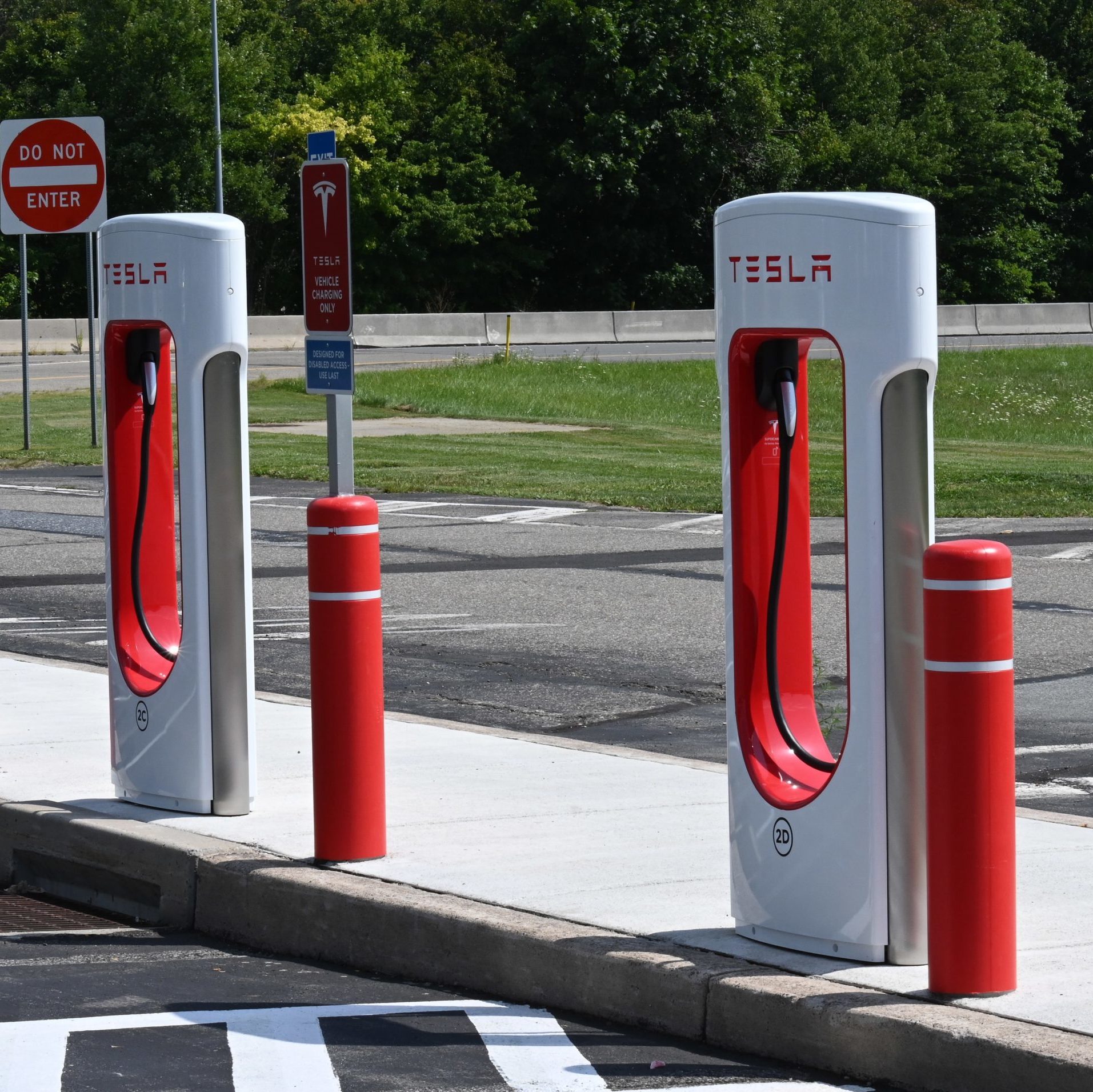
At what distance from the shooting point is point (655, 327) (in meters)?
50.8

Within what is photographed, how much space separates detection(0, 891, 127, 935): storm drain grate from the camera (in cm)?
596

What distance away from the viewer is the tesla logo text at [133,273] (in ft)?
21.1

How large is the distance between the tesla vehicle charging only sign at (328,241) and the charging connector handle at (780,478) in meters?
1.40

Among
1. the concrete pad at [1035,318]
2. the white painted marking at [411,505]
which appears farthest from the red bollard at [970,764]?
the concrete pad at [1035,318]

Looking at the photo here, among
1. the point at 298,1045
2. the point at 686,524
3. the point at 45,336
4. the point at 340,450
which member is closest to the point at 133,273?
the point at 340,450

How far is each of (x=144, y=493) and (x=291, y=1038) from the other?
263 centimetres

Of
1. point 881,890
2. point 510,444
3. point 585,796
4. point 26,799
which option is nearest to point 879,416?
point 881,890

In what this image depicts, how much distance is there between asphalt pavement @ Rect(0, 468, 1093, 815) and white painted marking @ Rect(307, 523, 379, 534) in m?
2.63

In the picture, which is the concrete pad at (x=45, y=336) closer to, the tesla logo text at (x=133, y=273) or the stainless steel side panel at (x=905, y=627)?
the tesla logo text at (x=133, y=273)

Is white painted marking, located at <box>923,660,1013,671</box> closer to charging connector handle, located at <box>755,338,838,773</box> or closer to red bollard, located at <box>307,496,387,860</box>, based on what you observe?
charging connector handle, located at <box>755,338,838,773</box>

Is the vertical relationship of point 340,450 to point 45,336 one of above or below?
below

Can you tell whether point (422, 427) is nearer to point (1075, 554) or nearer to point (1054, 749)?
point (1075, 554)

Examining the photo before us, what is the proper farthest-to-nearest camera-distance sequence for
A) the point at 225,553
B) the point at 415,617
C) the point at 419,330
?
the point at 419,330
the point at 415,617
the point at 225,553

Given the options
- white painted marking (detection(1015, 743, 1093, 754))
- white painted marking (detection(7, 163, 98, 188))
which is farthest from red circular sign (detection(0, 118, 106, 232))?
white painted marking (detection(1015, 743, 1093, 754))
